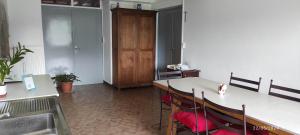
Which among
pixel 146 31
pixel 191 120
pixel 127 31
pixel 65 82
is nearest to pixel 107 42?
pixel 127 31

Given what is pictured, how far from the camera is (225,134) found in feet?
6.27

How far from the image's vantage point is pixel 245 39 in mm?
3377

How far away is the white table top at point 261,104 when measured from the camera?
1.63 m

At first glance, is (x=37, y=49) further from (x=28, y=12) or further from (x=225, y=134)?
(x=225, y=134)

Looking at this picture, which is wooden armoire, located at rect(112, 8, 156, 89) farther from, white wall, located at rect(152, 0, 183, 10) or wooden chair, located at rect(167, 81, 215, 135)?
wooden chair, located at rect(167, 81, 215, 135)

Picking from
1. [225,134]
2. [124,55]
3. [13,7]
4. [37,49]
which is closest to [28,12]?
[13,7]

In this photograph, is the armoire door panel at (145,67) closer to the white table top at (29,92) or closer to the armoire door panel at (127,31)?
the armoire door panel at (127,31)

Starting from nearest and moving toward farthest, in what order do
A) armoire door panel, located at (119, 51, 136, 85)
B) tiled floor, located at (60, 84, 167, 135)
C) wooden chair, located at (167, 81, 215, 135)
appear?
wooden chair, located at (167, 81, 215, 135) < tiled floor, located at (60, 84, 167, 135) < armoire door panel, located at (119, 51, 136, 85)

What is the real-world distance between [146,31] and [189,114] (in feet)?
11.5

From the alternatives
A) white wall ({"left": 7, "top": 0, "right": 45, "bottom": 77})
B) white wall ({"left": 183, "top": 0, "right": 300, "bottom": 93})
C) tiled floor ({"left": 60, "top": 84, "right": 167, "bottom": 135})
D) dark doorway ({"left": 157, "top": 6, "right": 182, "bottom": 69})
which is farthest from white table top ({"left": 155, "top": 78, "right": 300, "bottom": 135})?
white wall ({"left": 7, "top": 0, "right": 45, "bottom": 77})

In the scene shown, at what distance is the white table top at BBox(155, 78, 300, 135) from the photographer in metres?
1.63

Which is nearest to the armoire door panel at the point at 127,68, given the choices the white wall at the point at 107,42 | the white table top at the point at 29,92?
the white wall at the point at 107,42

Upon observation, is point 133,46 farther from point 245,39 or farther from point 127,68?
point 245,39

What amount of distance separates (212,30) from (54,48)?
384cm
